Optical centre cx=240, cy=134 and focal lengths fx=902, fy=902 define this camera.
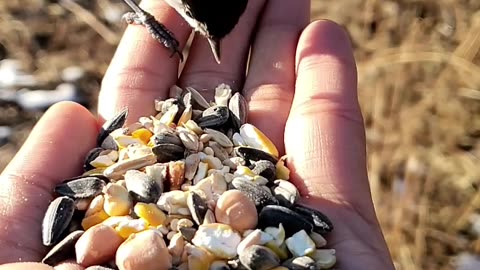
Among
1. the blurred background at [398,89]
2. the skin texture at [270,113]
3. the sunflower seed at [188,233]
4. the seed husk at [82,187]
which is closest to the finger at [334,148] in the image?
the skin texture at [270,113]

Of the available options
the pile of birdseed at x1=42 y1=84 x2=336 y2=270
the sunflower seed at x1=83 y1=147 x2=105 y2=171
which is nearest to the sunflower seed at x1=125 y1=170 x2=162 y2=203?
the pile of birdseed at x1=42 y1=84 x2=336 y2=270

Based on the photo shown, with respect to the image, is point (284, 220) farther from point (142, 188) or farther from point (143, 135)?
point (143, 135)

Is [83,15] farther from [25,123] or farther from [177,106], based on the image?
[177,106]

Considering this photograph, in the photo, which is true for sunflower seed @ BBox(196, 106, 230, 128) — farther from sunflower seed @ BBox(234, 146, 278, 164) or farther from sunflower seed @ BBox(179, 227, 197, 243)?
sunflower seed @ BBox(179, 227, 197, 243)

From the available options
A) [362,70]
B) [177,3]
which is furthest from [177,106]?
[362,70]

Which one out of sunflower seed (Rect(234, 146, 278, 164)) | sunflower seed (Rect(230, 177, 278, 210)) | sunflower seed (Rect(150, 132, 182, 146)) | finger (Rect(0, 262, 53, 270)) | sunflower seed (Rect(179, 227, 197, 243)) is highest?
sunflower seed (Rect(150, 132, 182, 146))

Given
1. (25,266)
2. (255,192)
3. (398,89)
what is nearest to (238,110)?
(255,192)
